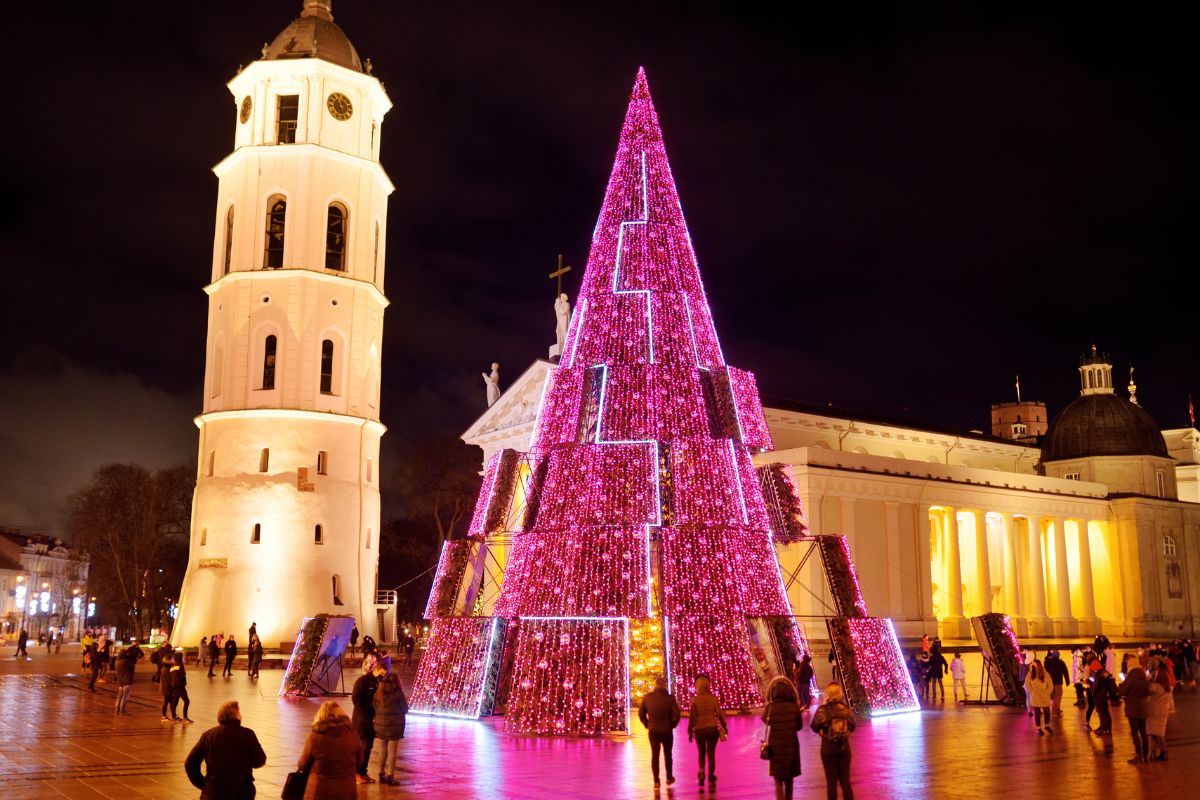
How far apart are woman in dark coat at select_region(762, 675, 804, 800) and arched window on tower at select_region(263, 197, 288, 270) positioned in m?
37.9

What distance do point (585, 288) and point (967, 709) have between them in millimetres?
11591

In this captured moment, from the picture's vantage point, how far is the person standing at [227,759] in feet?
26.2

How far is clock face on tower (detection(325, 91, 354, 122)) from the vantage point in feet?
152

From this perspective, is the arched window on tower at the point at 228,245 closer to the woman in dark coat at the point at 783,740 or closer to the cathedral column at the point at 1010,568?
the cathedral column at the point at 1010,568

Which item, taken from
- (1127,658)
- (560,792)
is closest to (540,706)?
(560,792)

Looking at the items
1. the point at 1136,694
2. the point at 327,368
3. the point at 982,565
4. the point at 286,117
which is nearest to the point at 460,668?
the point at 1136,694

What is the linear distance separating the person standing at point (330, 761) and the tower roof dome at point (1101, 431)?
68.2 metres

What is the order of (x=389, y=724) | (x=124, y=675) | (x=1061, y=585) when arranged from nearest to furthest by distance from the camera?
1. (x=389, y=724)
2. (x=124, y=675)
3. (x=1061, y=585)

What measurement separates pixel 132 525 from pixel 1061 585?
47813 millimetres

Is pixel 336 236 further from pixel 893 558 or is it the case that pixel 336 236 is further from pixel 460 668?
pixel 460 668

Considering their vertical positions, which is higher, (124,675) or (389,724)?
(124,675)

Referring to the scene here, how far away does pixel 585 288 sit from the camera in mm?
20719

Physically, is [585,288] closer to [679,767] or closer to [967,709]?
[679,767]

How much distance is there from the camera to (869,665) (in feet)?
65.8
